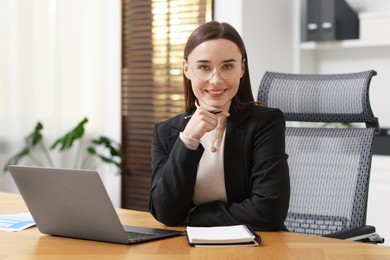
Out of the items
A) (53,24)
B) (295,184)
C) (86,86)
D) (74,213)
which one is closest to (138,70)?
→ (86,86)

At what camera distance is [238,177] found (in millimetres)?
2021

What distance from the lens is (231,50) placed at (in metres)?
1.96

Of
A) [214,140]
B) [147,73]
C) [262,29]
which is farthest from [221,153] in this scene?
[147,73]

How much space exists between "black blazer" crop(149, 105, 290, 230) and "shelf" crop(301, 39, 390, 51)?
209cm

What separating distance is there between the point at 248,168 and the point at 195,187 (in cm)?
17

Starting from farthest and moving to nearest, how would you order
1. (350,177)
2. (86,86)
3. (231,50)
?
(86,86), (350,177), (231,50)

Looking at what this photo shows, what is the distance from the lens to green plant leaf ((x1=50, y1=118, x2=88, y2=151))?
4.30 metres

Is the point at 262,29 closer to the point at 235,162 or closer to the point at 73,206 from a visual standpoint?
the point at 235,162

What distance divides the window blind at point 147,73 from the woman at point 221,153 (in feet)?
7.65

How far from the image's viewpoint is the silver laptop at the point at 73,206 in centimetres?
165

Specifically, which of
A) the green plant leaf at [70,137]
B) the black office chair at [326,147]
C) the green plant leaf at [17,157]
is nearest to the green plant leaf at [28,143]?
the green plant leaf at [17,157]

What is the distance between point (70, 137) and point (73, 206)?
8.71 feet

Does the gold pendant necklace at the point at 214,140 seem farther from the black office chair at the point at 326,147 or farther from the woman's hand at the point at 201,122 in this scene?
the black office chair at the point at 326,147

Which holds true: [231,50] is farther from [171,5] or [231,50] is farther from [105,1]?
[105,1]
